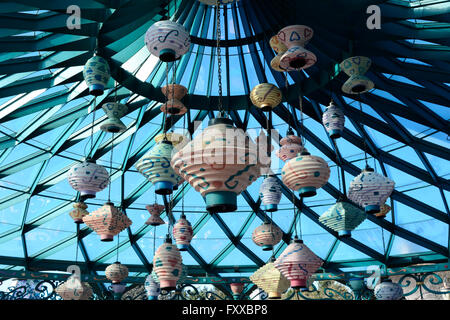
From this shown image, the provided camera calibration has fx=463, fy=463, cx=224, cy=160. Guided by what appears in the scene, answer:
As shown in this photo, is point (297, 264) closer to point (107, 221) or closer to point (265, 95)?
point (265, 95)

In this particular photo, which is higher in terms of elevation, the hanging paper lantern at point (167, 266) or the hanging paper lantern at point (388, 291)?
the hanging paper lantern at point (167, 266)

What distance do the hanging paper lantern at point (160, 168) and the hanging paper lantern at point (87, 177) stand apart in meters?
2.77

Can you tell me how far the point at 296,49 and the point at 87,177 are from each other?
4516 millimetres

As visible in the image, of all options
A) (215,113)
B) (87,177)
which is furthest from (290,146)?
(215,113)

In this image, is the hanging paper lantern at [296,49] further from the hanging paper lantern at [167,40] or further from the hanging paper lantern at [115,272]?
the hanging paper lantern at [115,272]

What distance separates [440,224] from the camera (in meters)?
16.8

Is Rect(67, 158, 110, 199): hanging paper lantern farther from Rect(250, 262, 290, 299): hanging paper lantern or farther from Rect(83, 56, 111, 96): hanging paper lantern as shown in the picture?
Rect(250, 262, 290, 299): hanging paper lantern

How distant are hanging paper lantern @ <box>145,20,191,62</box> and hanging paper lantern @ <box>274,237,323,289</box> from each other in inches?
155

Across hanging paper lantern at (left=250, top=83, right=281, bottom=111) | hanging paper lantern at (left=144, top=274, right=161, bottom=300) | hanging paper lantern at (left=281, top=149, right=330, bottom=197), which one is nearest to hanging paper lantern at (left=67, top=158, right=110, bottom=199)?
hanging paper lantern at (left=250, top=83, right=281, bottom=111)

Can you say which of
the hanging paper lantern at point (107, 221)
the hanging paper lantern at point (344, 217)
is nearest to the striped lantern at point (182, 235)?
the hanging paper lantern at point (107, 221)

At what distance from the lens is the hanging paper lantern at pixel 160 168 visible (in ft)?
20.6

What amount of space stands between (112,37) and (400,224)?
1292 centimetres

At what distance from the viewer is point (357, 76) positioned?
9375mm
